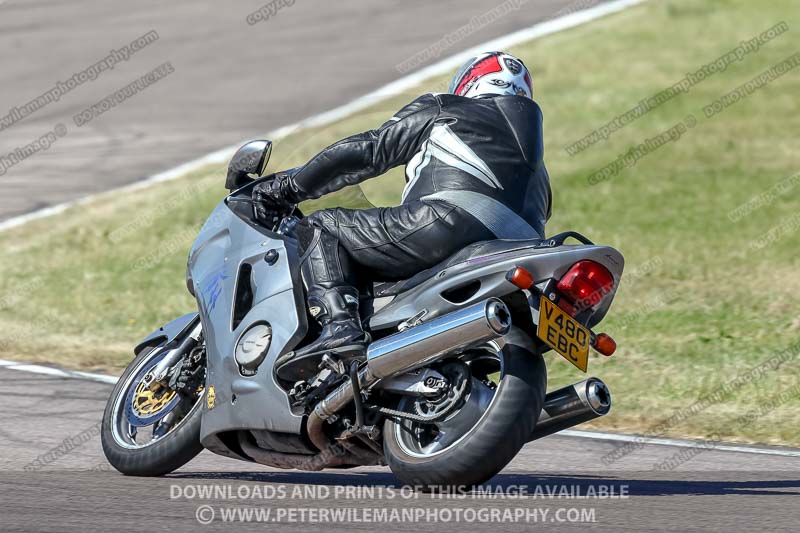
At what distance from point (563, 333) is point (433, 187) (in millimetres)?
953

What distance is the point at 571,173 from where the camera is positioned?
15.9 metres

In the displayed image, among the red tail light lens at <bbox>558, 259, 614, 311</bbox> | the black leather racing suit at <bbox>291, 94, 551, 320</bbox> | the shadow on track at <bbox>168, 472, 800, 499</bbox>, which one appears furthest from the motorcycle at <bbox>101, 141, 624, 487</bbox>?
the shadow on track at <bbox>168, 472, 800, 499</bbox>

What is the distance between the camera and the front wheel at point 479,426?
16.5 feet

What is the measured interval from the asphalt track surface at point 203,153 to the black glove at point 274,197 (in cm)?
123

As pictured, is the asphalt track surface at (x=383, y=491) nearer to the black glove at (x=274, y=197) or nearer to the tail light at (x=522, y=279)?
the tail light at (x=522, y=279)

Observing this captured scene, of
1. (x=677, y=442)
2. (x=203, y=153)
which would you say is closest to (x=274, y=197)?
(x=677, y=442)

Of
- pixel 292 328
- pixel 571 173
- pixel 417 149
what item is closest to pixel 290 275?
pixel 292 328

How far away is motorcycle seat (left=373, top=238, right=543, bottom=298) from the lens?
5398mm

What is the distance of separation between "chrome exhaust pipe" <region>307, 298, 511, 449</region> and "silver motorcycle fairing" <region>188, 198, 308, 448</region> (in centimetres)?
42

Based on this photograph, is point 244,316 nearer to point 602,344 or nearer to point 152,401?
point 152,401

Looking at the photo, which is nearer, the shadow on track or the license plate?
the license plate

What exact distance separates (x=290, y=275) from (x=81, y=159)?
10.9 meters

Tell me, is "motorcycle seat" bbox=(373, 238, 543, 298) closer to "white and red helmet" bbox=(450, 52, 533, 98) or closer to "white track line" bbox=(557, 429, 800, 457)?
"white and red helmet" bbox=(450, 52, 533, 98)

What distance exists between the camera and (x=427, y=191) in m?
5.71
